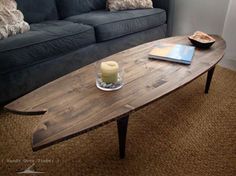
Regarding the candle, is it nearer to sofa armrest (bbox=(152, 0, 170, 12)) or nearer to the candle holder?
the candle holder

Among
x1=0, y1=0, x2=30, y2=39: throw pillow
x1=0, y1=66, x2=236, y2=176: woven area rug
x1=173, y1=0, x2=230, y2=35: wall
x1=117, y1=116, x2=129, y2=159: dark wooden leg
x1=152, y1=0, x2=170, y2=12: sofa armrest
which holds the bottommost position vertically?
x1=0, y1=66, x2=236, y2=176: woven area rug

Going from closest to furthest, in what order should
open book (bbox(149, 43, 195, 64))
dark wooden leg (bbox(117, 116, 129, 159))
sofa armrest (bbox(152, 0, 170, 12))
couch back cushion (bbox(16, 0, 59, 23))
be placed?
dark wooden leg (bbox(117, 116, 129, 159))
open book (bbox(149, 43, 195, 64))
couch back cushion (bbox(16, 0, 59, 23))
sofa armrest (bbox(152, 0, 170, 12))

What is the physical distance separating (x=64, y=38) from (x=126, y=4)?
3.01ft

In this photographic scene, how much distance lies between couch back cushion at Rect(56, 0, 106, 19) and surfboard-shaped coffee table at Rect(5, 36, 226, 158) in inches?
41.7

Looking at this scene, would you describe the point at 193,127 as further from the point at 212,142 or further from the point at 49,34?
the point at 49,34

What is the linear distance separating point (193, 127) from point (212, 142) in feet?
0.49

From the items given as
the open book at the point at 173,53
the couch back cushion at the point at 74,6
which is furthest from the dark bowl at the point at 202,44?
the couch back cushion at the point at 74,6

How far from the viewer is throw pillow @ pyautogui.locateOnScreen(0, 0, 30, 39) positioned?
1557mm

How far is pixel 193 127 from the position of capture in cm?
142

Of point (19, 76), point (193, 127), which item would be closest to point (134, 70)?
point (193, 127)

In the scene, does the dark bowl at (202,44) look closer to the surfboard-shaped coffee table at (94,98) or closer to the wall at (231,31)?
the surfboard-shaped coffee table at (94,98)

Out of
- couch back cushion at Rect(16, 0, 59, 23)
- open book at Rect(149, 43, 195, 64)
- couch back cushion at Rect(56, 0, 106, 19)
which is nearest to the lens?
open book at Rect(149, 43, 195, 64)

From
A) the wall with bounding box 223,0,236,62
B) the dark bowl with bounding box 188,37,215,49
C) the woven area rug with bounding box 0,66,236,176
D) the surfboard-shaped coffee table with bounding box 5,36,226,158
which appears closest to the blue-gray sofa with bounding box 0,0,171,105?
the woven area rug with bounding box 0,66,236,176

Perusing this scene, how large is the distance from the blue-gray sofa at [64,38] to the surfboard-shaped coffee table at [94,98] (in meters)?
0.51
